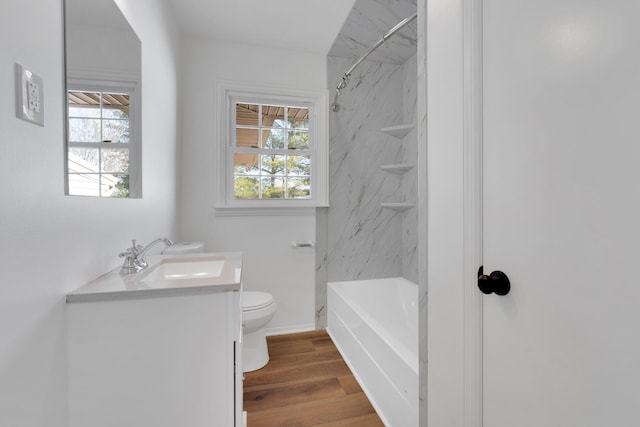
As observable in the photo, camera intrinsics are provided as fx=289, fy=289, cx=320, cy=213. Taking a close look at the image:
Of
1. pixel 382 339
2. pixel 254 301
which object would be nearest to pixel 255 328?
pixel 254 301

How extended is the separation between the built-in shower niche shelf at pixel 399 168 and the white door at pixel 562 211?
171 cm

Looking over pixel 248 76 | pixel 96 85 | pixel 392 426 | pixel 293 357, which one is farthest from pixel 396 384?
pixel 248 76

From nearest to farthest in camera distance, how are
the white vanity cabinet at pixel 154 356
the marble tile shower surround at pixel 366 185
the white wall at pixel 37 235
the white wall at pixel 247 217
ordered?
the white wall at pixel 37 235 → the white vanity cabinet at pixel 154 356 → the white wall at pixel 247 217 → the marble tile shower surround at pixel 366 185

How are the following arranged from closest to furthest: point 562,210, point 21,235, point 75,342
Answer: point 562,210 → point 21,235 → point 75,342

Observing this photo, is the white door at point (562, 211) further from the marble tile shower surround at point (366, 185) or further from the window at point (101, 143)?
the marble tile shower surround at point (366, 185)

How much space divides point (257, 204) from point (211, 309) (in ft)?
5.23

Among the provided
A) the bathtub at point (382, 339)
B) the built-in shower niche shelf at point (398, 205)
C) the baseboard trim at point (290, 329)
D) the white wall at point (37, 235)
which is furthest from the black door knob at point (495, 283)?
the baseboard trim at point (290, 329)

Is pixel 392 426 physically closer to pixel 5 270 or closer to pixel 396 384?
pixel 396 384

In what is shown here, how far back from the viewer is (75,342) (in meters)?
0.95

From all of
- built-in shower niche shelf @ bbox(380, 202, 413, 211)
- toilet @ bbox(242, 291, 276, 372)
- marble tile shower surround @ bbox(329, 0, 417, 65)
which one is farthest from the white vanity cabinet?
marble tile shower surround @ bbox(329, 0, 417, 65)

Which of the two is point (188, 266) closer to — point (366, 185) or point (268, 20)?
point (366, 185)

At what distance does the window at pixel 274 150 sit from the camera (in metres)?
2.58

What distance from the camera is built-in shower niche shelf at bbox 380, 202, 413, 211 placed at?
8.50ft

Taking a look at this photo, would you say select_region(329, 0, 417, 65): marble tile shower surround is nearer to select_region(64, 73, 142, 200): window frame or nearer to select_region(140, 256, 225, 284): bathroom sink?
select_region(64, 73, 142, 200): window frame
